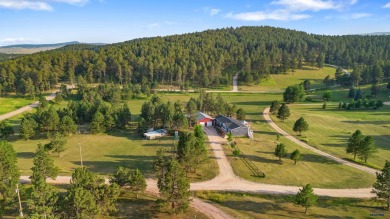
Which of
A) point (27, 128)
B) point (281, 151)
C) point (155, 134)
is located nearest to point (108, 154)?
point (155, 134)

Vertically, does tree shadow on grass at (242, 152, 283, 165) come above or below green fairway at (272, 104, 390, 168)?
below

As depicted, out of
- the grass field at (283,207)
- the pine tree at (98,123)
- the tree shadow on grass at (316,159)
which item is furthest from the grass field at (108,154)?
the tree shadow on grass at (316,159)

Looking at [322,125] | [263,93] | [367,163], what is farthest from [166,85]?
[367,163]

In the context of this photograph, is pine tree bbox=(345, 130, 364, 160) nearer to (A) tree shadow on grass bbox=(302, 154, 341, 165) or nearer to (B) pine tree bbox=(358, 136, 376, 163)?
(B) pine tree bbox=(358, 136, 376, 163)

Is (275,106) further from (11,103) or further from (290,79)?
(11,103)

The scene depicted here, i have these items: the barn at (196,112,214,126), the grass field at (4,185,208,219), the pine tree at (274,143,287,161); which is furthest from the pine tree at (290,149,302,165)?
the barn at (196,112,214,126)

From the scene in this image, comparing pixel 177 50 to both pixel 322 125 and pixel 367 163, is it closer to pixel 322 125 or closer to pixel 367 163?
pixel 322 125
